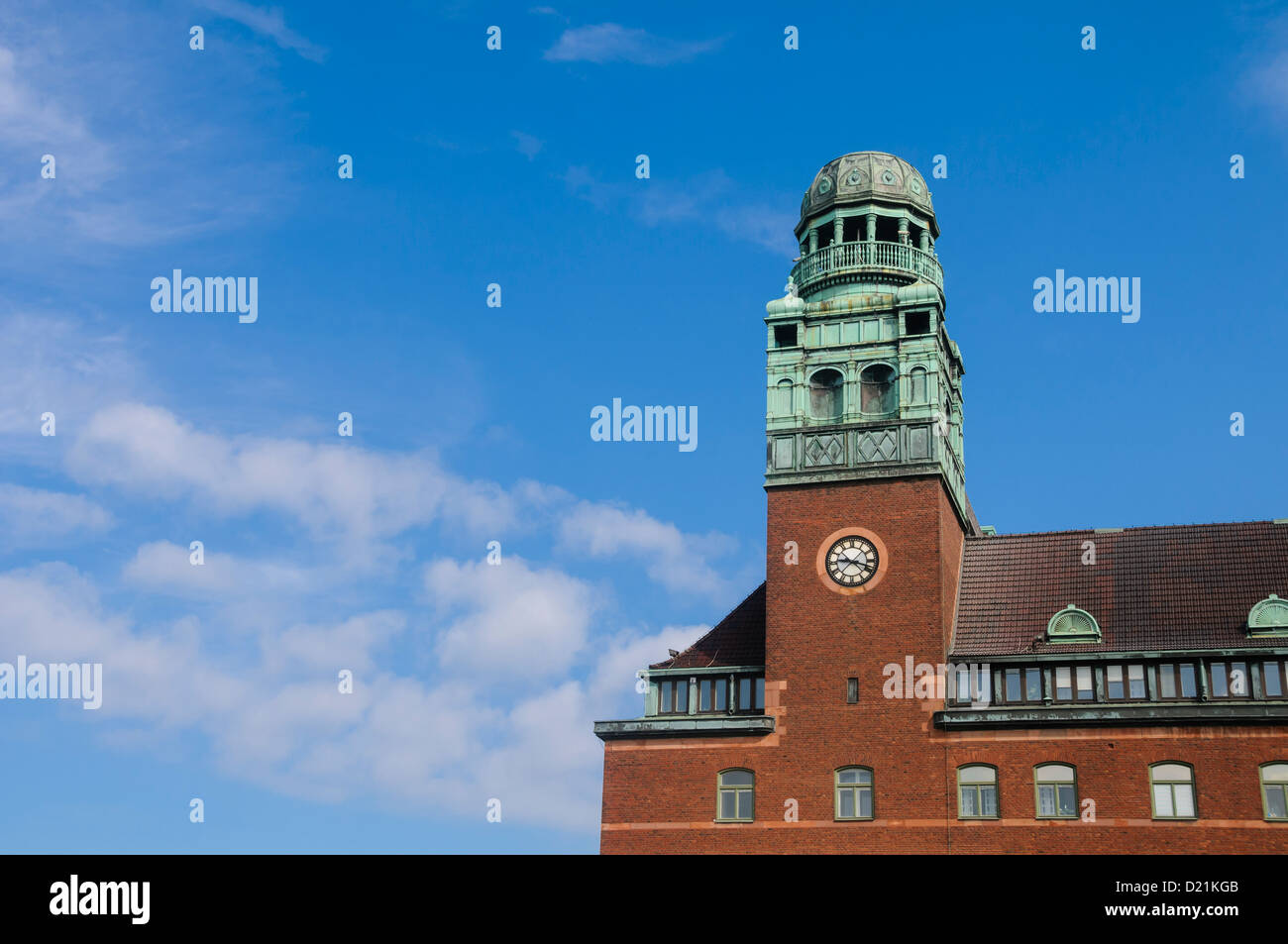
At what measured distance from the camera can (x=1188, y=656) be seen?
150 feet

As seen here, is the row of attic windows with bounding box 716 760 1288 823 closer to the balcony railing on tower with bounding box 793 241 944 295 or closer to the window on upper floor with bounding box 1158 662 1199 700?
the window on upper floor with bounding box 1158 662 1199 700

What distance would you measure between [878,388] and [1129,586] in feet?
36.7

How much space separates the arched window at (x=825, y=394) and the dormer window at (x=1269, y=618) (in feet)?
50.9

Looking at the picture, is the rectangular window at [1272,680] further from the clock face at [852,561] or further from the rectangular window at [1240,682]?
the clock face at [852,561]

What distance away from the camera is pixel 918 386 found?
5159 centimetres

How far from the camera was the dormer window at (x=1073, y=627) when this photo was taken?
156 ft

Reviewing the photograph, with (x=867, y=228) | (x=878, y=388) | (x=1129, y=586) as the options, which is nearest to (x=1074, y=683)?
(x=1129, y=586)

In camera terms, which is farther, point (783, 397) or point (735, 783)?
point (783, 397)

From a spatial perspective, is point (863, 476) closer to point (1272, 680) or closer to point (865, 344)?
point (865, 344)

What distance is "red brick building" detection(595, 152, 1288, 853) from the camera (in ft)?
147

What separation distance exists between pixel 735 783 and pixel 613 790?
13.9ft

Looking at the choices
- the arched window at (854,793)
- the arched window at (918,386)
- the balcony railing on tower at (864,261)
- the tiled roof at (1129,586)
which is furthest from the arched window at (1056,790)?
the balcony railing on tower at (864,261)
